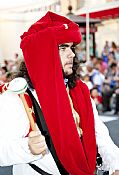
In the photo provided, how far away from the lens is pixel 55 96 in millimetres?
1352

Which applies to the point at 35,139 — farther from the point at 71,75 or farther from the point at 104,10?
the point at 104,10

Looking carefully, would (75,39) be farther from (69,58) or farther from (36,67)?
(36,67)

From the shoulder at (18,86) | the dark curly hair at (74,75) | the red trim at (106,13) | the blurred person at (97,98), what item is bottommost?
the blurred person at (97,98)

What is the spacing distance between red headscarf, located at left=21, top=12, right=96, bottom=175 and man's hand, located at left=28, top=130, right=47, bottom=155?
11 cm

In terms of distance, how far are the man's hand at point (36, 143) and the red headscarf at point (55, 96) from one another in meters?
0.11

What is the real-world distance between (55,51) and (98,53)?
11.0 metres

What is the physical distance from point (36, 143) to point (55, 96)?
0.22 meters

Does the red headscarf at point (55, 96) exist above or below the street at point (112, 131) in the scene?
above

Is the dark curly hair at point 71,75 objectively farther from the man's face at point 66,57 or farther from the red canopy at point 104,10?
the red canopy at point 104,10

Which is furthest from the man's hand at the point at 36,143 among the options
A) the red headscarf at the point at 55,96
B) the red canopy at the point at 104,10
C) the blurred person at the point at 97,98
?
the red canopy at the point at 104,10

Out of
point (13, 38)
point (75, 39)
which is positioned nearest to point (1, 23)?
point (13, 38)

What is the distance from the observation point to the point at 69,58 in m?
1.47

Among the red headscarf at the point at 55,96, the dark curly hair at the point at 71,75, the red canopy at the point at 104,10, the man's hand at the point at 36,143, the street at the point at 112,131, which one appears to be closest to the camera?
the man's hand at the point at 36,143

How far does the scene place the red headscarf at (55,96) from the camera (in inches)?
52.3
